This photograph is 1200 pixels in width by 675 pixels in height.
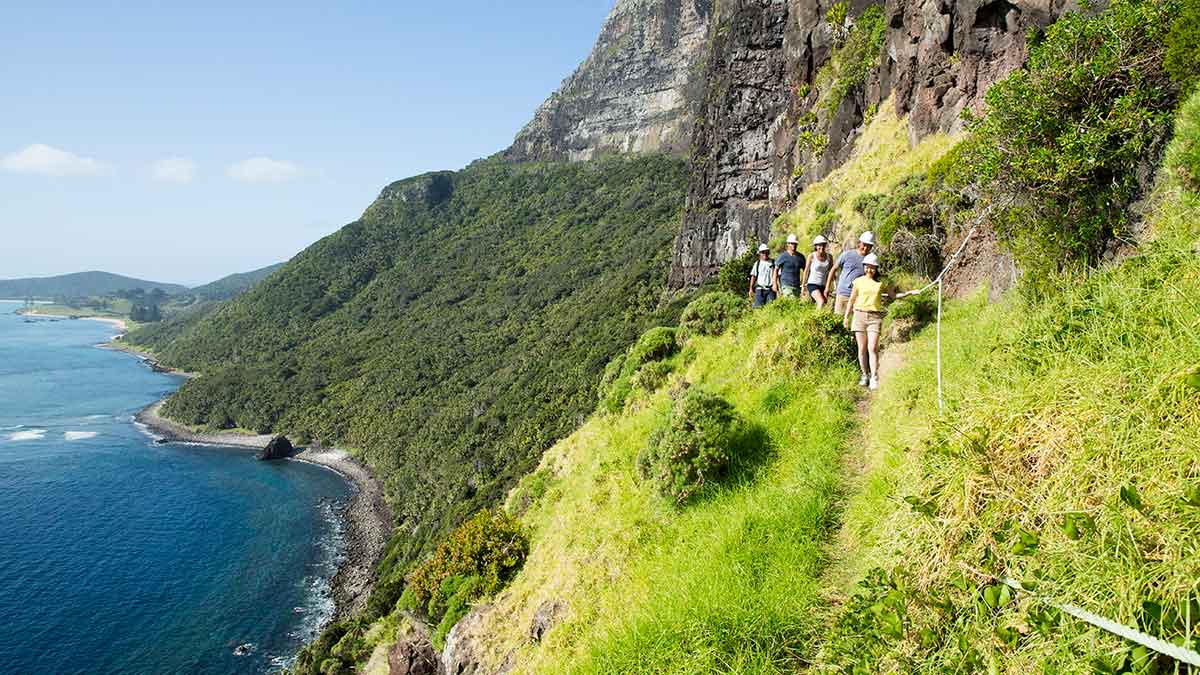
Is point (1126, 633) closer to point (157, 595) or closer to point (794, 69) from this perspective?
point (794, 69)

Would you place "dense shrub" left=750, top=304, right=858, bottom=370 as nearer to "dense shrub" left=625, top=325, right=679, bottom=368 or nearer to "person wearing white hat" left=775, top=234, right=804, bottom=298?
"person wearing white hat" left=775, top=234, right=804, bottom=298

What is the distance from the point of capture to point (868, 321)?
797cm

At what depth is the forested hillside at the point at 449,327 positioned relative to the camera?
7212cm

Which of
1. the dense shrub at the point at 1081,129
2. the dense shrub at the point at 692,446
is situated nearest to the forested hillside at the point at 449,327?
the dense shrub at the point at 692,446

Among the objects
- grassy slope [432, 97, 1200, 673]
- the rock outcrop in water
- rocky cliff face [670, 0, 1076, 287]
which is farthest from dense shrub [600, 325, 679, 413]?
the rock outcrop in water

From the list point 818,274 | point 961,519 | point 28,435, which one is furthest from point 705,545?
point 28,435

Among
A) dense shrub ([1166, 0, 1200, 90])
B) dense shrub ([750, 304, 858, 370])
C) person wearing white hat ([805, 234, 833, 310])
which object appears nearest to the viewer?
dense shrub ([1166, 0, 1200, 90])

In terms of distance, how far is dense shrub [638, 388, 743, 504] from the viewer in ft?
24.5

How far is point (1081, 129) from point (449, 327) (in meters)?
123

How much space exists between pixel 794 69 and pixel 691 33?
159516 mm

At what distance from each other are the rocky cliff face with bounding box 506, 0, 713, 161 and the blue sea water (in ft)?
426

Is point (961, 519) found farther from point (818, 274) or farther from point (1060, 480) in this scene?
point (818, 274)

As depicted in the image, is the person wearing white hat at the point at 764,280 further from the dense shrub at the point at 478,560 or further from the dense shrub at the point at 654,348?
the dense shrub at the point at 478,560

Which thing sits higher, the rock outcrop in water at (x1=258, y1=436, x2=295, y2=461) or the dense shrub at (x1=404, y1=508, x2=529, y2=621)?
the dense shrub at (x1=404, y1=508, x2=529, y2=621)
